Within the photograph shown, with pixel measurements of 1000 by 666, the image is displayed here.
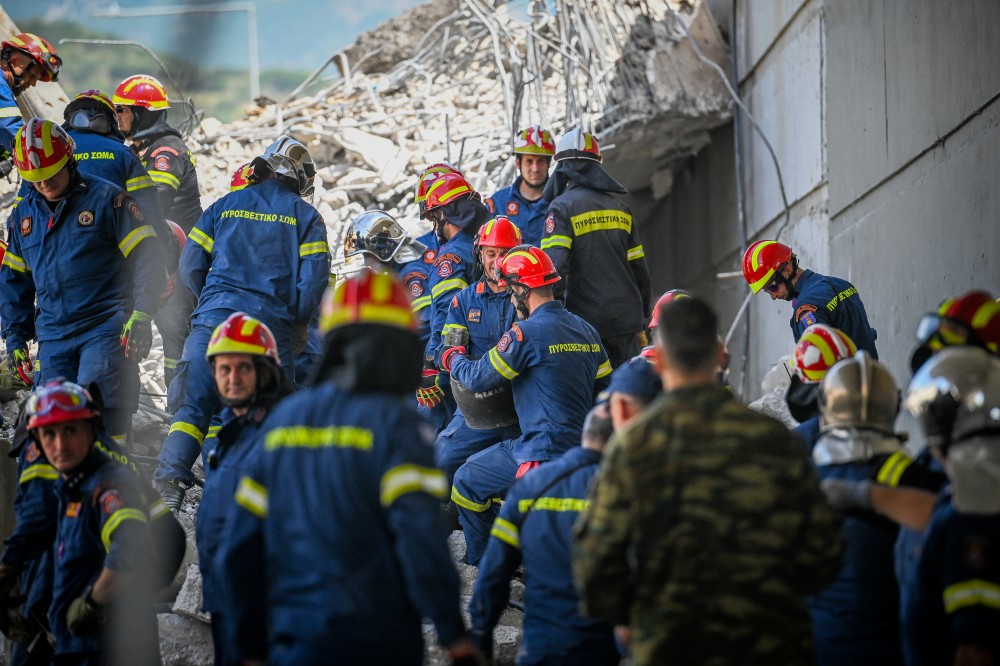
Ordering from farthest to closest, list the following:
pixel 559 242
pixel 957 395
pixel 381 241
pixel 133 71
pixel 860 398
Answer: pixel 133 71 → pixel 381 241 → pixel 559 242 → pixel 860 398 → pixel 957 395

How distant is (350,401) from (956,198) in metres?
4.71

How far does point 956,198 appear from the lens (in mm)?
7242

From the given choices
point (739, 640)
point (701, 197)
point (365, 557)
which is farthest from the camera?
point (701, 197)

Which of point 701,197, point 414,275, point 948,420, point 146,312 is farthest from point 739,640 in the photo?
point 701,197

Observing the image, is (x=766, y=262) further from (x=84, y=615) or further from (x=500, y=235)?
(x=84, y=615)

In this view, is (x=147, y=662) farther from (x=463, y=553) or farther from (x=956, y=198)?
(x=956, y=198)

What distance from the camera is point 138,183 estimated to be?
7.82 m

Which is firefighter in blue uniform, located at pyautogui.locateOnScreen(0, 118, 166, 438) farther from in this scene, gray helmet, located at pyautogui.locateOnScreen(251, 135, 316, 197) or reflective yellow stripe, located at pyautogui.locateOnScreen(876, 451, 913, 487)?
reflective yellow stripe, located at pyautogui.locateOnScreen(876, 451, 913, 487)

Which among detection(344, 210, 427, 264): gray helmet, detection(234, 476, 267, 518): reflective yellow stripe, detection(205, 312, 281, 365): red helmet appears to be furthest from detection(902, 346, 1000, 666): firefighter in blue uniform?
detection(344, 210, 427, 264): gray helmet

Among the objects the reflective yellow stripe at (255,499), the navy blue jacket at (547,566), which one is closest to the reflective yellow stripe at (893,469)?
the navy blue jacket at (547,566)

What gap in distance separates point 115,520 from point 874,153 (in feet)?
19.4

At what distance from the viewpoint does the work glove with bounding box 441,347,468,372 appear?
748 cm

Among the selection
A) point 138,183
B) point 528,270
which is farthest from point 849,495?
point 138,183

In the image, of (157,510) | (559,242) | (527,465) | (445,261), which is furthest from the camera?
(445,261)
